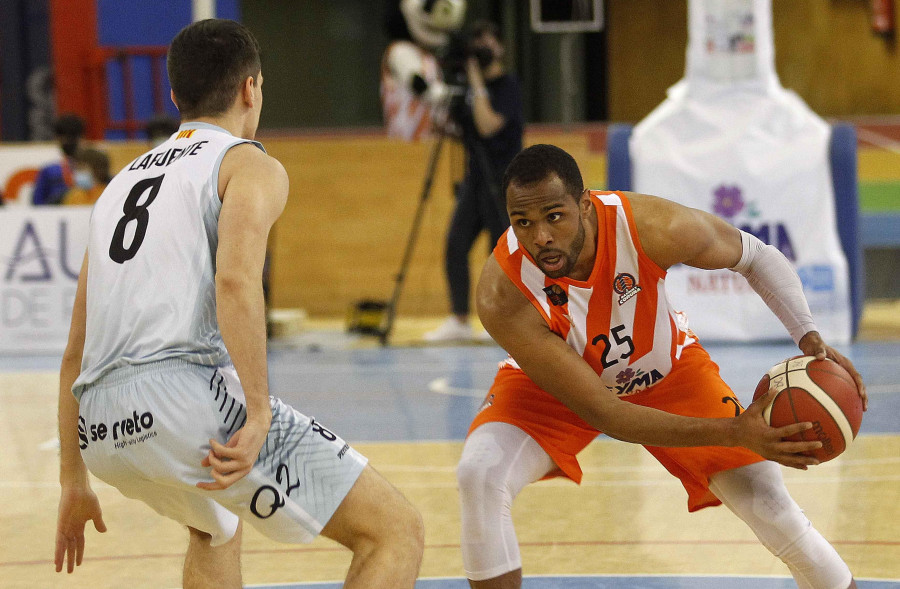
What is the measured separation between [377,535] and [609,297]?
1.02 meters

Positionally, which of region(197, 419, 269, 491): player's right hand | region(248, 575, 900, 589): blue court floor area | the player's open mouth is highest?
the player's open mouth

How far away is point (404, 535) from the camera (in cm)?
239

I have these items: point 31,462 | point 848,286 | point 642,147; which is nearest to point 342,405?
point 31,462

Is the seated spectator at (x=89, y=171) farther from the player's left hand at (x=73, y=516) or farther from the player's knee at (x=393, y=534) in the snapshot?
the player's knee at (x=393, y=534)

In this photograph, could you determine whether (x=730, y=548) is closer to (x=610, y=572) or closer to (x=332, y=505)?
(x=610, y=572)

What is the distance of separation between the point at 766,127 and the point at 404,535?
261 inches

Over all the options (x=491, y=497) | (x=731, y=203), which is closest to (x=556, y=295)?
(x=491, y=497)

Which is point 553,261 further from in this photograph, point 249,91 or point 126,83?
point 126,83

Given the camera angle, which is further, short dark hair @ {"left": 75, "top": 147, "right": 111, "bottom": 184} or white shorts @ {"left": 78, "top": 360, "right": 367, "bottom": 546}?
short dark hair @ {"left": 75, "top": 147, "right": 111, "bottom": 184}

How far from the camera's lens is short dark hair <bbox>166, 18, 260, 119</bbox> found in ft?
8.09

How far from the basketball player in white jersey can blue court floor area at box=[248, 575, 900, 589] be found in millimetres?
1200

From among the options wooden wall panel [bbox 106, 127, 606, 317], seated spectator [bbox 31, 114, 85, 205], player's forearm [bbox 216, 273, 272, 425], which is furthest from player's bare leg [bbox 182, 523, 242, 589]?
wooden wall panel [bbox 106, 127, 606, 317]

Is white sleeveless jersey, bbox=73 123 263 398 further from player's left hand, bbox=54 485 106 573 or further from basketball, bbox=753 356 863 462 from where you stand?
basketball, bbox=753 356 863 462

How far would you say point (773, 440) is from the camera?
257cm
